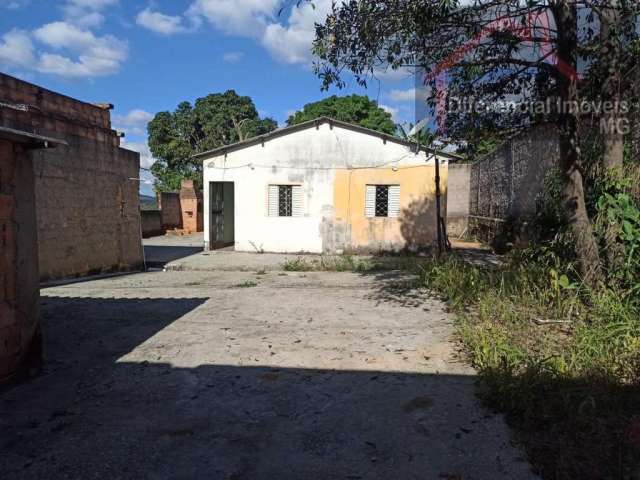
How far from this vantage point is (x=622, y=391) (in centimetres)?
288

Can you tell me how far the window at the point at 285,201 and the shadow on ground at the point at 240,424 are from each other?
8.62 meters

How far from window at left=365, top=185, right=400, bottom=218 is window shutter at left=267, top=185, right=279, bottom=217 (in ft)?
8.61

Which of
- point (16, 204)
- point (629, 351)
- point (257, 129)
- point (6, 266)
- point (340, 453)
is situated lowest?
point (340, 453)

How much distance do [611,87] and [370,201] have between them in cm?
774

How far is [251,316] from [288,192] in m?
7.32

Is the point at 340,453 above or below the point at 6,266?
below

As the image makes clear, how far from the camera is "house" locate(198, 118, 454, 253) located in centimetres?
1189

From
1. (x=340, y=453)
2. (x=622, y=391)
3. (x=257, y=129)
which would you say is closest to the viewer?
(x=340, y=453)

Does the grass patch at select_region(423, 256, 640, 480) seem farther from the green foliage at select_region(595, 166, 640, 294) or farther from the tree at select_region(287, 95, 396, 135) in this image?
the tree at select_region(287, 95, 396, 135)

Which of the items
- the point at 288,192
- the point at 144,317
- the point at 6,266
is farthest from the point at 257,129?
the point at 6,266

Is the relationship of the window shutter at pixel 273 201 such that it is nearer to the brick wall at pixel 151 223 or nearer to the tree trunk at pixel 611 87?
the brick wall at pixel 151 223

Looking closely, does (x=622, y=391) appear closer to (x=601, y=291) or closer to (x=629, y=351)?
(x=629, y=351)

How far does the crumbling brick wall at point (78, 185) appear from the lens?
7.28 meters

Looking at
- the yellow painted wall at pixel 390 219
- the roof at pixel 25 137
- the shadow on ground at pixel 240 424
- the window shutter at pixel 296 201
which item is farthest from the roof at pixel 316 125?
the shadow on ground at pixel 240 424
